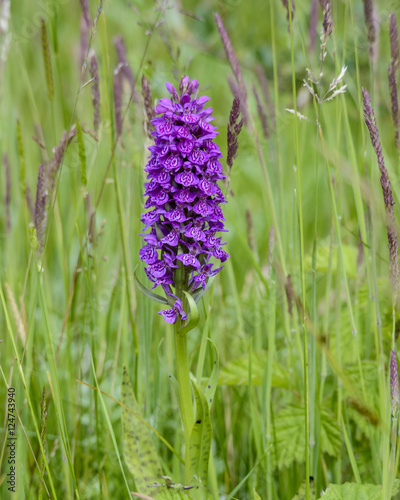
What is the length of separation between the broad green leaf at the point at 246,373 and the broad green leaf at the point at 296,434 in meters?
0.10

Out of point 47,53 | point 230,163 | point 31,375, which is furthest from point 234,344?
point 47,53

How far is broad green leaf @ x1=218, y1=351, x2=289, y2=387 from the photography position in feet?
5.41

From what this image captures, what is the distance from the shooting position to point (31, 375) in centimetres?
170

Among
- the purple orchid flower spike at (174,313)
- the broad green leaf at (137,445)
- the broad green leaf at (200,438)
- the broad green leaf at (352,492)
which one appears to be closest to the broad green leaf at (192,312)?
the purple orchid flower spike at (174,313)

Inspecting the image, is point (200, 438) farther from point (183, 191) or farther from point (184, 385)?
point (183, 191)

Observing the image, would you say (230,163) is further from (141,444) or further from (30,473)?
(30,473)

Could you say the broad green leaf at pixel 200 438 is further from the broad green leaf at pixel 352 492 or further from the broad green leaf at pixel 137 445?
the broad green leaf at pixel 352 492

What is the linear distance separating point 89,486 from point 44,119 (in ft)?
10.1

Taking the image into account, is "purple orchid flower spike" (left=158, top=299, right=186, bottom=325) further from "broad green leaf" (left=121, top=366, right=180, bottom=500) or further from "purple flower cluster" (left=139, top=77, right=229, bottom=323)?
"broad green leaf" (left=121, top=366, right=180, bottom=500)

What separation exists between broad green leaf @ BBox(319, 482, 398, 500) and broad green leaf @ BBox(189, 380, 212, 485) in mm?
292

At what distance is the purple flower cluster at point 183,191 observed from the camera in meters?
1.17

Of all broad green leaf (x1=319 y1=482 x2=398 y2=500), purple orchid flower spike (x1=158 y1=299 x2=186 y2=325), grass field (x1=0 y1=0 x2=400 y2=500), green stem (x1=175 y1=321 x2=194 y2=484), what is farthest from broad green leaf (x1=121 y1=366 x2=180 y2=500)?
broad green leaf (x1=319 y1=482 x2=398 y2=500)

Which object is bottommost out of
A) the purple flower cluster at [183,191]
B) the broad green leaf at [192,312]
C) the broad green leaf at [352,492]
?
the broad green leaf at [352,492]

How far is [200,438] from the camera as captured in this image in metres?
1.25
